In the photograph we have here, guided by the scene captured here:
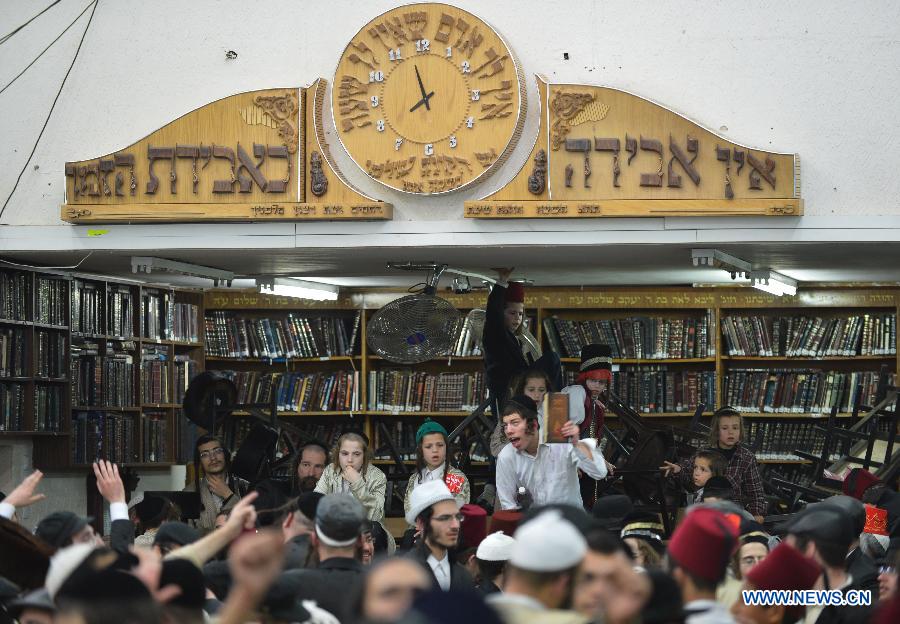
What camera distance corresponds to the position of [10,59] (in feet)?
27.1

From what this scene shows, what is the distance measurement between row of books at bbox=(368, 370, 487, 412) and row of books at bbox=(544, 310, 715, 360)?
0.79 meters

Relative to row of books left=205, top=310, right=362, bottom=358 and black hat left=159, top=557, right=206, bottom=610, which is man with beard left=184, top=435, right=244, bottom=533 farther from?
black hat left=159, top=557, right=206, bottom=610

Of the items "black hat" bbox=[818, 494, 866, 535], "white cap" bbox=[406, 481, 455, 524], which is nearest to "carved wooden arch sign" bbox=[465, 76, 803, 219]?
"black hat" bbox=[818, 494, 866, 535]

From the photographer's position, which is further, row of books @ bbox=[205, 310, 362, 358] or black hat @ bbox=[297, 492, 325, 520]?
row of books @ bbox=[205, 310, 362, 358]

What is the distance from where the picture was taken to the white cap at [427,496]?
18.0ft

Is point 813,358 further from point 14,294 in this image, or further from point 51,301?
point 14,294

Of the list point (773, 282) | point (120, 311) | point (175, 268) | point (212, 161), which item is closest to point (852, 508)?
point (212, 161)

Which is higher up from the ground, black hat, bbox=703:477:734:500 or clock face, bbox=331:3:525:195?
clock face, bbox=331:3:525:195

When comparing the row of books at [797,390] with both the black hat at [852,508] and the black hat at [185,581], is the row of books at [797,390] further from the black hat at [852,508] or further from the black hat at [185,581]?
the black hat at [185,581]

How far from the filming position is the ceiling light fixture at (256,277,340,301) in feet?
33.6

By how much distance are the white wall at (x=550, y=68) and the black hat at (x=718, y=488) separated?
1.62 m

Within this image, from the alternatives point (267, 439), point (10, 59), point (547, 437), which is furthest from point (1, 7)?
point (547, 437)

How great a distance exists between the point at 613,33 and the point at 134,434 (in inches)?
199

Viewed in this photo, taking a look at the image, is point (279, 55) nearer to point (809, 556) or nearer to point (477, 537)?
point (477, 537)
